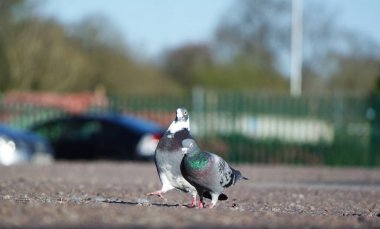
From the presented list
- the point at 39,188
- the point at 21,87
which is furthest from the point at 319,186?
the point at 21,87

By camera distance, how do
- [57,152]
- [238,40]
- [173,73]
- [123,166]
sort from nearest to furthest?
[123,166], [57,152], [238,40], [173,73]

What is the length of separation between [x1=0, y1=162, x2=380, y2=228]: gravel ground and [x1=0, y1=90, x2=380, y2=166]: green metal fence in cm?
462

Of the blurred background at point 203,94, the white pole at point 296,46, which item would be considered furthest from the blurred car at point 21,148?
the white pole at point 296,46

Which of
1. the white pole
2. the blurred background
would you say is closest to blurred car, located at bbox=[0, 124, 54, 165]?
the blurred background

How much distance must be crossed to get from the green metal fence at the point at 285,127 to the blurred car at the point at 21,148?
537 cm

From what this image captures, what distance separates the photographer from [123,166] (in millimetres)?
26578

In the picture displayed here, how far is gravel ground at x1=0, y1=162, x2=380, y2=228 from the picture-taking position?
31.1 ft

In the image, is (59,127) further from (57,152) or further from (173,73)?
(173,73)

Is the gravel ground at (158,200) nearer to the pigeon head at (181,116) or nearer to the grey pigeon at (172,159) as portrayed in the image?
the grey pigeon at (172,159)

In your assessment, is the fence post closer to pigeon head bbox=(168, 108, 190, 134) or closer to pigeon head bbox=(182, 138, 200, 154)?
pigeon head bbox=(168, 108, 190, 134)

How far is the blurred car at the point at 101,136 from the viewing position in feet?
91.6

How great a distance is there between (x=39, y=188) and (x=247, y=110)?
1658 centimetres

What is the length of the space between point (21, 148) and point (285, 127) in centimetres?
862

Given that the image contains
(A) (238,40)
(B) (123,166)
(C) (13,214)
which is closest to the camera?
(C) (13,214)
